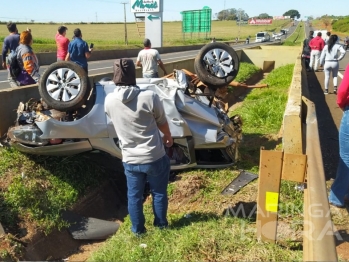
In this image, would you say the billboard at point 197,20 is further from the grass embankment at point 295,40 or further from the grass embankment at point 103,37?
the grass embankment at point 295,40

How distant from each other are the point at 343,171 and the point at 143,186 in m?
2.18

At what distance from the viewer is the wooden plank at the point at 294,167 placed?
334cm

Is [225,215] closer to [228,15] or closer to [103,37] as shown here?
[103,37]

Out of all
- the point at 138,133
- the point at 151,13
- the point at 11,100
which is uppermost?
the point at 151,13

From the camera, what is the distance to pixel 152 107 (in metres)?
3.57

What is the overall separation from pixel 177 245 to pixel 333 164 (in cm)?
348

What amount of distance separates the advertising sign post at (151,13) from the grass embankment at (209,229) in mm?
25392

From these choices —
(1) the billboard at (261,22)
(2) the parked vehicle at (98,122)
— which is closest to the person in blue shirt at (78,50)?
(2) the parked vehicle at (98,122)

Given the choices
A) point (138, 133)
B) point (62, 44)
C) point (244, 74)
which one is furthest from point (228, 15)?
point (138, 133)

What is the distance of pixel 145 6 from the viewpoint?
29844 millimetres

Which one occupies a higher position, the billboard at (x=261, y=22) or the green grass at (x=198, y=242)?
the billboard at (x=261, y=22)

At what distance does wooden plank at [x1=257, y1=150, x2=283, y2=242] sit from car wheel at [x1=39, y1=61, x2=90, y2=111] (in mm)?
2759

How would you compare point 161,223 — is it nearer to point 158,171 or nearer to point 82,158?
point 158,171

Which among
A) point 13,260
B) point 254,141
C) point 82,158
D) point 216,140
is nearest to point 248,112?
point 254,141
